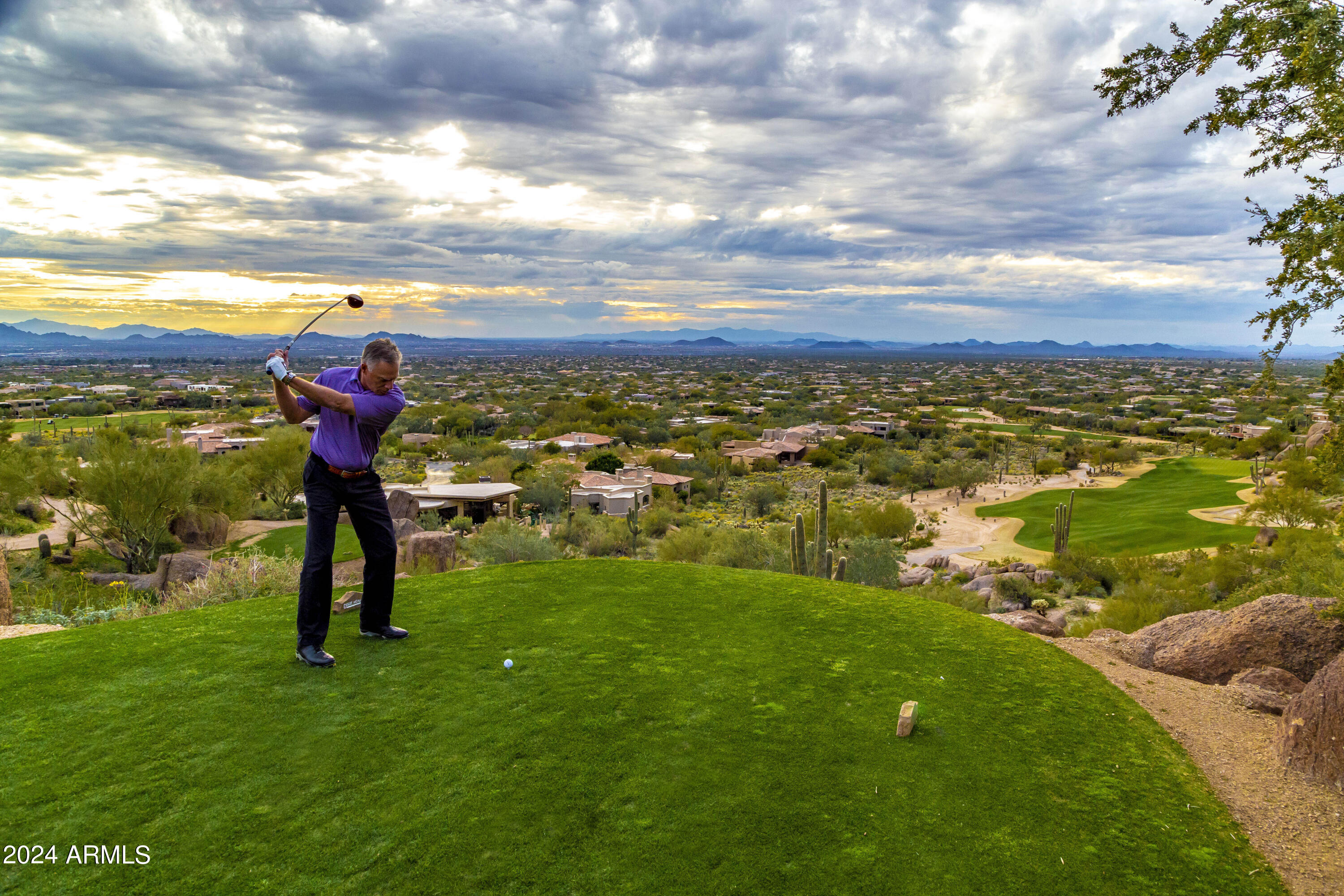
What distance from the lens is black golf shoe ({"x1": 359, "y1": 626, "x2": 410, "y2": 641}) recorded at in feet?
19.7

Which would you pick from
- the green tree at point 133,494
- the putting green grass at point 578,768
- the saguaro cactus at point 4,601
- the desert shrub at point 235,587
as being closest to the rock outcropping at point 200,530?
the green tree at point 133,494

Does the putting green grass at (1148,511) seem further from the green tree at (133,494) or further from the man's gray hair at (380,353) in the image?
the green tree at (133,494)

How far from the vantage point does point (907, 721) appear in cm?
493

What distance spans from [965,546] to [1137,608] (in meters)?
19.7

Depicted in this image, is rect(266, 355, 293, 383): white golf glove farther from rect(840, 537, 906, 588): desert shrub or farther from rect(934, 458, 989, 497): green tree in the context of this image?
rect(934, 458, 989, 497): green tree

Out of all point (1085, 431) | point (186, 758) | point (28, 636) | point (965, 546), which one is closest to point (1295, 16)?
point (186, 758)

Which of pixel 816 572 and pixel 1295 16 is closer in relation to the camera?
pixel 1295 16

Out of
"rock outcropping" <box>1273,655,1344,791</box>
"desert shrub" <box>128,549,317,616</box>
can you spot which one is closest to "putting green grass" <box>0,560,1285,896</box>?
"rock outcropping" <box>1273,655,1344,791</box>

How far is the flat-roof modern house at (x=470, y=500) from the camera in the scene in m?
36.2

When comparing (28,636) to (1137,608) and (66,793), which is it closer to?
(66,793)

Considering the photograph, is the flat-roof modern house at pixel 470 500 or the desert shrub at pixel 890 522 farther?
the desert shrub at pixel 890 522

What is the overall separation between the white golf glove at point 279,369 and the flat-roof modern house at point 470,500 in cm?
3164

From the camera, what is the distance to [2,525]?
29000 millimetres

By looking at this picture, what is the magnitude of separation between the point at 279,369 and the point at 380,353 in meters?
0.80
